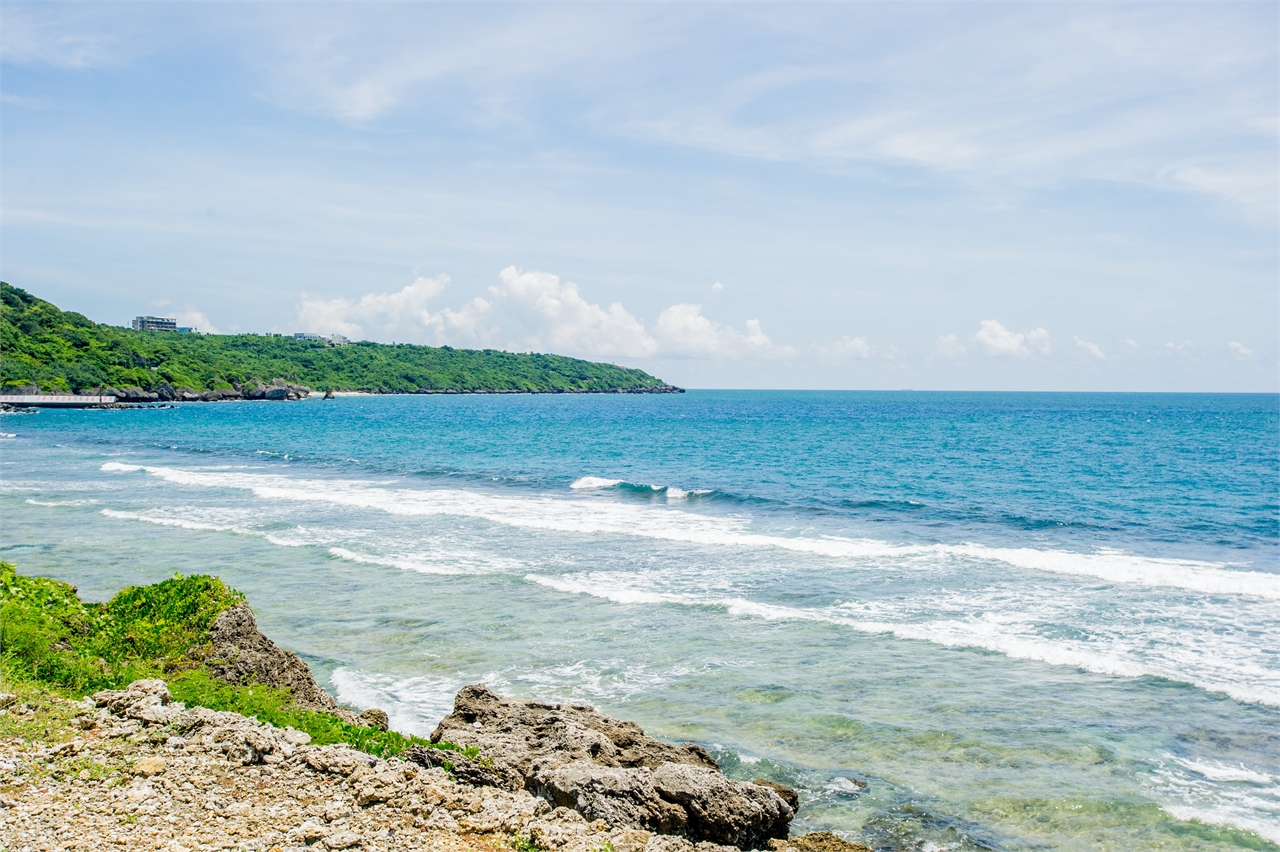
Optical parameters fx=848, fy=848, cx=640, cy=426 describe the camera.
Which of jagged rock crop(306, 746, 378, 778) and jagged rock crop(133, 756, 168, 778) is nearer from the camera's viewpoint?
jagged rock crop(133, 756, 168, 778)

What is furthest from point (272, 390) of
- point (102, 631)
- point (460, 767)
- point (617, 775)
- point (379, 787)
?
point (617, 775)

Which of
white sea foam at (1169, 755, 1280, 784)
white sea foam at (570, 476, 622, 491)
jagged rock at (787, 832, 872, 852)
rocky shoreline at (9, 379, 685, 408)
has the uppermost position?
rocky shoreline at (9, 379, 685, 408)

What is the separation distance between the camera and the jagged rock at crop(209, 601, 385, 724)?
11.3 m

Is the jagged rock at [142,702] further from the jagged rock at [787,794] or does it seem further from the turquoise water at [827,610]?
the jagged rock at [787,794]

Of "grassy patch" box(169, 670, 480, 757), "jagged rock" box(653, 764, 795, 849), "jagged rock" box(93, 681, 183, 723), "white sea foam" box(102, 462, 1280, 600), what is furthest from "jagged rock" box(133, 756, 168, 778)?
"white sea foam" box(102, 462, 1280, 600)

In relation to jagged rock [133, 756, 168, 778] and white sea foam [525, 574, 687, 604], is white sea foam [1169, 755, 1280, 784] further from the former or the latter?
jagged rock [133, 756, 168, 778]

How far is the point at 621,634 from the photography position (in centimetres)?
1700

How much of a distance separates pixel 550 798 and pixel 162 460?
52031 millimetres

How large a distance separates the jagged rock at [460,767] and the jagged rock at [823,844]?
2.96m

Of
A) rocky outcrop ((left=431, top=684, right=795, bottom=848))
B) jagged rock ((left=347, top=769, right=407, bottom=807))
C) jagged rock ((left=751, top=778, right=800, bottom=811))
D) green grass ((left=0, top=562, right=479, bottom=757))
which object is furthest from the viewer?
jagged rock ((left=751, top=778, right=800, bottom=811))

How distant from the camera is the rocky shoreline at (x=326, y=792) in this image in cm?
688

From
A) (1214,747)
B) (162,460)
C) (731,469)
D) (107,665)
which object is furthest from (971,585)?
(162,460)

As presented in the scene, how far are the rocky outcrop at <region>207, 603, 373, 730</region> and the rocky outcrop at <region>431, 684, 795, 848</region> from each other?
1.78 meters

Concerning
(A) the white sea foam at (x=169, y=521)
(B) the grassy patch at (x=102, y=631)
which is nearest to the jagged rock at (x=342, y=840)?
(B) the grassy patch at (x=102, y=631)
